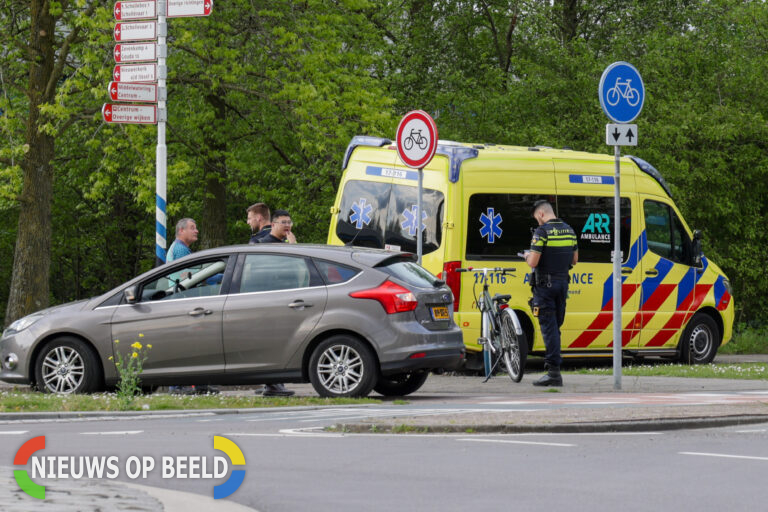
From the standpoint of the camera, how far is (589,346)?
1725cm

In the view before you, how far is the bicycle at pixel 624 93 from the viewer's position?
44.8ft

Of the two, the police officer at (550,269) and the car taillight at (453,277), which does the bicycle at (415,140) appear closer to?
the police officer at (550,269)

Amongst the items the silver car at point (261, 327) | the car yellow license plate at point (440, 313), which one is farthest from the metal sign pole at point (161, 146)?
the car yellow license plate at point (440, 313)

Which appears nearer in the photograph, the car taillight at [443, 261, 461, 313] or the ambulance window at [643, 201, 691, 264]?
the car taillight at [443, 261, 461, 313]

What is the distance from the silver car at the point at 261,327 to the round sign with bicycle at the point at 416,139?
191 cm

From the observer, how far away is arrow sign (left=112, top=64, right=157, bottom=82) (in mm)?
16234

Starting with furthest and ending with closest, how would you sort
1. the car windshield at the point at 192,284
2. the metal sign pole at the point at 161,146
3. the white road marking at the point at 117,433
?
the metal sign pole at the point at 161,146, the car windshield at the point at 192,284, the white road marking at the point at 117,433

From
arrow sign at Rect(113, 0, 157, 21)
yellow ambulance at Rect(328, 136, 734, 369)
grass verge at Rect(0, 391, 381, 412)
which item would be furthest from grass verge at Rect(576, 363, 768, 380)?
arrow sign at Rect(113, 0, 157, 21)

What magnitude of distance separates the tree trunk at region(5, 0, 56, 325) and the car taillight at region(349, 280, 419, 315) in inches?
486

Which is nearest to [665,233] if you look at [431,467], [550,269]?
[550,269]

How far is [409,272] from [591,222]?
492 centimetres

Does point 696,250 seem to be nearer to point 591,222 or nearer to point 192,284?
point 591,222

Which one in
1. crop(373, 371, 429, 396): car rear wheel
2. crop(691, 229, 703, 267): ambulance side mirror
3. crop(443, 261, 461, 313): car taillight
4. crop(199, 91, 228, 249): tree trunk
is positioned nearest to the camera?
crop(373, 371, 429, 396): car rear wheel

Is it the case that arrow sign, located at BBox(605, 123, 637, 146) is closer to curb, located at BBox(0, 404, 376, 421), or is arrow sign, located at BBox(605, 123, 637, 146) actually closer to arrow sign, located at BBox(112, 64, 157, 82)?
curb, located at BBox(0, 404, 376, 421)
